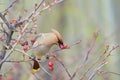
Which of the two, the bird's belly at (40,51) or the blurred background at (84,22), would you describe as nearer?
the bird's belly at (40,51)

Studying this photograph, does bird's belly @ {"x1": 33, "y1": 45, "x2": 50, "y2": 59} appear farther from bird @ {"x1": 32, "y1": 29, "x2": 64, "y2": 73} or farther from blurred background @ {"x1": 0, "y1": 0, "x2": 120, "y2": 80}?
blurred background @ {"x1": 0, "y1": 0, "x2": 120, "y2": 80}

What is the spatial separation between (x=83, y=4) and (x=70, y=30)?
12.0 inches

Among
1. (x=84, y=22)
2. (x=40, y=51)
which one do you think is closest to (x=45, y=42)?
(x=40, y=51)

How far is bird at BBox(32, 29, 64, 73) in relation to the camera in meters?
1.74

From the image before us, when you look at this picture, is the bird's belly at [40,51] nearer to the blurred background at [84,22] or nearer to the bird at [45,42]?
the bird at [45,42]

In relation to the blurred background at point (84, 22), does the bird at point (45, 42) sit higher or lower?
higher

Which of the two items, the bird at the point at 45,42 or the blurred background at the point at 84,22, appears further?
the blurred background at the point at 84,22

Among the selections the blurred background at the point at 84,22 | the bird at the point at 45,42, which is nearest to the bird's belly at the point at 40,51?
the bird at the point at 45,42

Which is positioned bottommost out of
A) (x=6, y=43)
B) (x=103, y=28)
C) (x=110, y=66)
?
(x=110, y=66)

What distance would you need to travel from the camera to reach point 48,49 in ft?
5.90

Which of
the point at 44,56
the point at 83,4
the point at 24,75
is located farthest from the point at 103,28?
the point at 44,56

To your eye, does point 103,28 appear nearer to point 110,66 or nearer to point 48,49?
point 110,66

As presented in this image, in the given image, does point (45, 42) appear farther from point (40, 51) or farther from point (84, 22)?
point (84, 22)

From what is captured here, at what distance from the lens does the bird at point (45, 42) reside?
1742 millimetres
